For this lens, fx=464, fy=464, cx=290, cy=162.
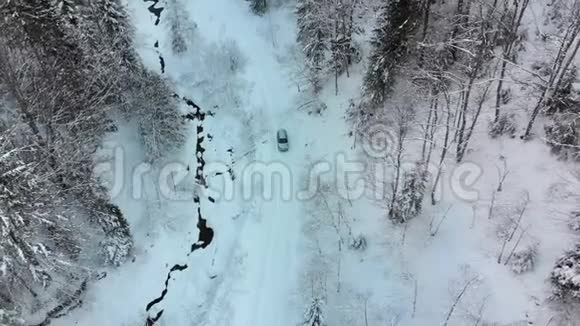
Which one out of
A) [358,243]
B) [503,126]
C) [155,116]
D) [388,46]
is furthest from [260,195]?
[503,126]


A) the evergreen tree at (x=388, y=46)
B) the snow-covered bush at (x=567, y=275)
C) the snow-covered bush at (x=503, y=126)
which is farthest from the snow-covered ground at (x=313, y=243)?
the evergreen tree at (x=388, y=46)

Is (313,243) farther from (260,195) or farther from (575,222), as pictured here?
(575,222)

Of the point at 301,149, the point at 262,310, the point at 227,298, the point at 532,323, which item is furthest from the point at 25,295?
the point at 532,323

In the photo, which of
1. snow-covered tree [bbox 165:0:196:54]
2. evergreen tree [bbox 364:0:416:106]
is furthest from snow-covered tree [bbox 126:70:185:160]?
evergreen tree [bbox 364:0:416:106]

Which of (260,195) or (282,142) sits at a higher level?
(282,142)

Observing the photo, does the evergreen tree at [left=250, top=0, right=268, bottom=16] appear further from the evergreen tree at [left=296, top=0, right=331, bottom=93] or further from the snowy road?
the evergreen tree at [left=296, top=0, right=331, bottom=93]

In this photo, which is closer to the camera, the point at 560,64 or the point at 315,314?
the point at 315,314
